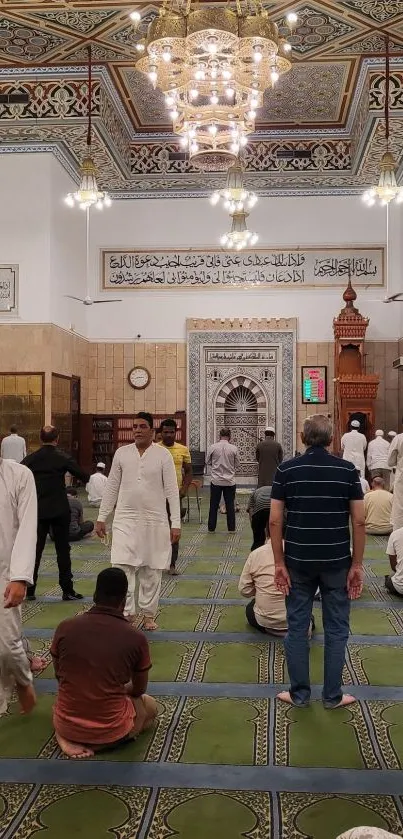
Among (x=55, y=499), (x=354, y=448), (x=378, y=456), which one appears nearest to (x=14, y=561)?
(x=55, y=499)

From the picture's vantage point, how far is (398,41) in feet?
26.1

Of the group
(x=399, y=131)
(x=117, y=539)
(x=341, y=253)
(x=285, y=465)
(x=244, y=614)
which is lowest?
(x=244, y=614)

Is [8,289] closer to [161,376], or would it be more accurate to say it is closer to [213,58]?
[161,376]

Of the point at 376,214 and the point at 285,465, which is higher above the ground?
the point at 376,214

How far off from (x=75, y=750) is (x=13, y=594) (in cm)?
52

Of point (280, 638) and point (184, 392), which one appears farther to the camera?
point (184, 392)

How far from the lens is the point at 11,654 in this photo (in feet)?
8.21

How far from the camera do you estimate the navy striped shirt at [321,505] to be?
2732 millimetres

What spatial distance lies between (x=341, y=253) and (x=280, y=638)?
32.3ft

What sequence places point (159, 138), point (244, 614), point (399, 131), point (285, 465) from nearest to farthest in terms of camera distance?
point (285, 465) < point (244, 614) < point (399, 131) < point (159, 138)

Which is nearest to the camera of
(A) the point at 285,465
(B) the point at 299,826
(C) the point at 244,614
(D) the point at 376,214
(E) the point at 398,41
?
(B) the point at 299,826

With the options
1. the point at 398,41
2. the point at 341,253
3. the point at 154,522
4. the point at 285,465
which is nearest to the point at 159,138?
the point at 341,253

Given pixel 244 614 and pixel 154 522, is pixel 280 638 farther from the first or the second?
pixel 154 522

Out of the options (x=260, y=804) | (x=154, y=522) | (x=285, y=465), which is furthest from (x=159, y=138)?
(x=260, y=804)
